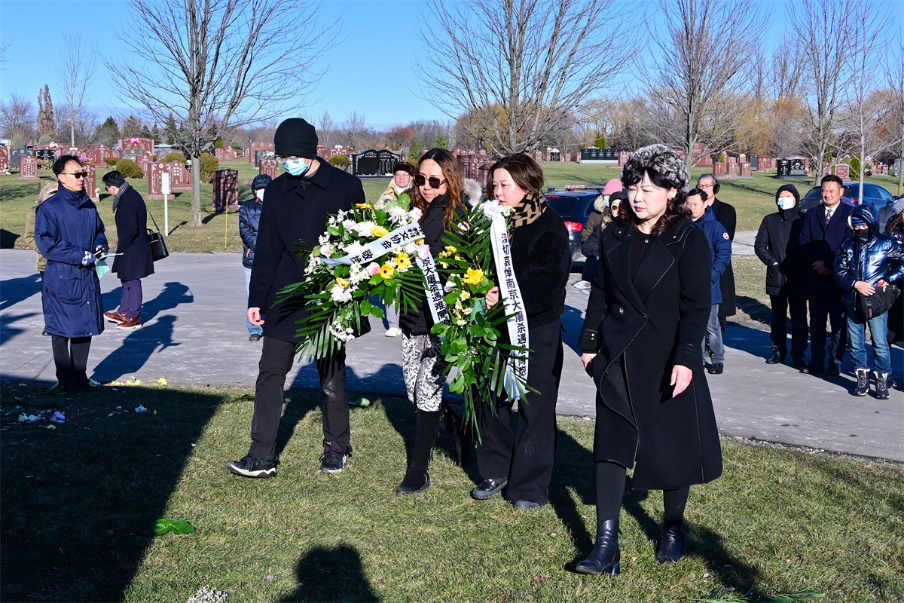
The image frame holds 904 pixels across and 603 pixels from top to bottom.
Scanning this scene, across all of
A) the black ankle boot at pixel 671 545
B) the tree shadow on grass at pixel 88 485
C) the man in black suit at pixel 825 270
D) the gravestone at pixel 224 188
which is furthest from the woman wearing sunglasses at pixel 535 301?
the gravestone at pixel 224 188

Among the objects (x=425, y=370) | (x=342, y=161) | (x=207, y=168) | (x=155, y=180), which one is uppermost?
(x=342, y=161)

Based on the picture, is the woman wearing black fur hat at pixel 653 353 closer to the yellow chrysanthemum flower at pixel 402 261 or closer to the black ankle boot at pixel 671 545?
the black ankle boot at pixel 671 545

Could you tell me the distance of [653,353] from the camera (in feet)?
14.7

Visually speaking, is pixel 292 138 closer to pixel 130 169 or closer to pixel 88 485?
pixel 88 485

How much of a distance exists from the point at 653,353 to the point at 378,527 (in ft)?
5.58

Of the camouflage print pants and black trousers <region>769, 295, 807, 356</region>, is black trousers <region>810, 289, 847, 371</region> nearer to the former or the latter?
black trousers <region>769, 295, 807, 356</region>

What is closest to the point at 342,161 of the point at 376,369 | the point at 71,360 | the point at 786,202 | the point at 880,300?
the point at 786,202

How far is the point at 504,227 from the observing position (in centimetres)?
513

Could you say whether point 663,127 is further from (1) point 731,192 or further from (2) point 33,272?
(2) point 33,272

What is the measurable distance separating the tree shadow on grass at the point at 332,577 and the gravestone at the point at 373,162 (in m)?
40.0

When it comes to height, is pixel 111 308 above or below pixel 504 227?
below

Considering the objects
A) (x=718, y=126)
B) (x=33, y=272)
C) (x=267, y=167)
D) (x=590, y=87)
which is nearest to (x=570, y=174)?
(x=267, y=167)

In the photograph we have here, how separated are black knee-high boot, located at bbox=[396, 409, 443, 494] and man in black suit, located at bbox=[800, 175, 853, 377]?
16.7 ft

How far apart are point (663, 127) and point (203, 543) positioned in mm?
28422
